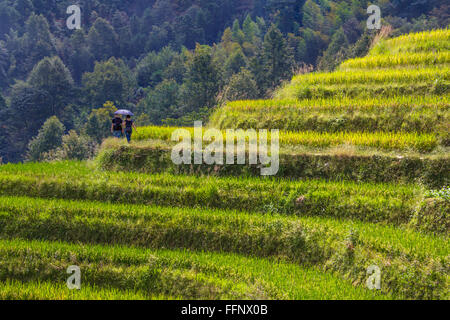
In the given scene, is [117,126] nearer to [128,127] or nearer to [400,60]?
[128,127]

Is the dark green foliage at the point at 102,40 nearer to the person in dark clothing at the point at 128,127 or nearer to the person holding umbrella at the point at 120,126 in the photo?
the person holding umbrella at the point at 120,126

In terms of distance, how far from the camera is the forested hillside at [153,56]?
52.3 meters

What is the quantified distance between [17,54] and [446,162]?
90610mm

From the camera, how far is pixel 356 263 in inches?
299

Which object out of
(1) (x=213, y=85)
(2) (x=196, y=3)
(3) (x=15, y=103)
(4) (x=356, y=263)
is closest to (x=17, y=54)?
(3) (x=15, y=103)

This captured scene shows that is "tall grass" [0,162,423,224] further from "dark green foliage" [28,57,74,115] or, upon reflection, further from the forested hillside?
"dark green foliage" [28,57,74,115]

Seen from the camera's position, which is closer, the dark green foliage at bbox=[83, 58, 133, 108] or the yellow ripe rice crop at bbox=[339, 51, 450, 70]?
the yellow ripe rice crop at bbox=[339, 51, 450, 70]

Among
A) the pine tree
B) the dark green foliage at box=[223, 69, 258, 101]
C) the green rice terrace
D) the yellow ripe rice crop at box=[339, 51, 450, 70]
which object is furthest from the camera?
the pine tree

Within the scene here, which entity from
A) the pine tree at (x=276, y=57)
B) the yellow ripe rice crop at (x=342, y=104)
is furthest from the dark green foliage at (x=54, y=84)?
the yellow ripe rice crop at (x=342, y=104)

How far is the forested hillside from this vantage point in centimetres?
5234

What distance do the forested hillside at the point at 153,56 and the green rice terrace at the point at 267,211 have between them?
24.7m

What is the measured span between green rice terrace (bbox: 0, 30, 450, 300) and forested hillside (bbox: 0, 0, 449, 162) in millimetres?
24667

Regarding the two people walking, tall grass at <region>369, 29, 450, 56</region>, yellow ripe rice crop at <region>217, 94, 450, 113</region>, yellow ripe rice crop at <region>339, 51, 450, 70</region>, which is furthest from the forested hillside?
the two people walking
